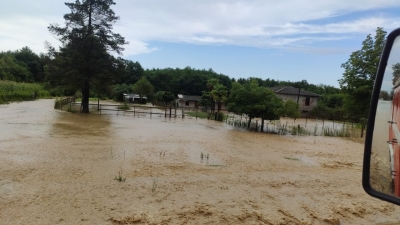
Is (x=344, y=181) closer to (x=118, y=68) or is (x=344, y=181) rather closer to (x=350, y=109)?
(x=350, y=109)

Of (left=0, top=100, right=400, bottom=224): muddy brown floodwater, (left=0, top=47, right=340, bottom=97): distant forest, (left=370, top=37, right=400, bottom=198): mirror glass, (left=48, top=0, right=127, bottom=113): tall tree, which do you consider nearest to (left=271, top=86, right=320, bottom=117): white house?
(left=0, top=47, right=340, bottom=97): distant forest

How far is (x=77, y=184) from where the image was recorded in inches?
281

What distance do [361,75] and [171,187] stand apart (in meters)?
20.4

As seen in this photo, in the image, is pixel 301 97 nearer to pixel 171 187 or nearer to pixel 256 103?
pixel 256 103

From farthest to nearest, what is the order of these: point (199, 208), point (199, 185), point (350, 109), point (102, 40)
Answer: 1. point (102, 40)
2. point (350, 109)
3. point (199, 185)
4. point (199, 208)

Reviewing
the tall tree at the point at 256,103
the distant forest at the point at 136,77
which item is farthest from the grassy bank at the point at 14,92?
the tall tree at the point at 256,103

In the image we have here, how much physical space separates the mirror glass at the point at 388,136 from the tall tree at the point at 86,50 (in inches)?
1026

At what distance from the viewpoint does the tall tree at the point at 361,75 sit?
67.4 ft

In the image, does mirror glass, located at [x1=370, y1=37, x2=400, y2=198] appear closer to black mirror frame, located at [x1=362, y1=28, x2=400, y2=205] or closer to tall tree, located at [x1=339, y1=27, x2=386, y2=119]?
black mirror frame, located at [x1=362, y1=28, x2=400, y2=205]

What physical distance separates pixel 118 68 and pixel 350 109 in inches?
797

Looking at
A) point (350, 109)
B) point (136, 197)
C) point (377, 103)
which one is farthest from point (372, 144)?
point (350, 109)

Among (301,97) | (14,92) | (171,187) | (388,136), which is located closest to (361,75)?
(171,187)

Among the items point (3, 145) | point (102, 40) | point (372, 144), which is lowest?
point (3, 145)

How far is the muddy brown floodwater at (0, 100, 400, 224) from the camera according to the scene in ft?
18.5
